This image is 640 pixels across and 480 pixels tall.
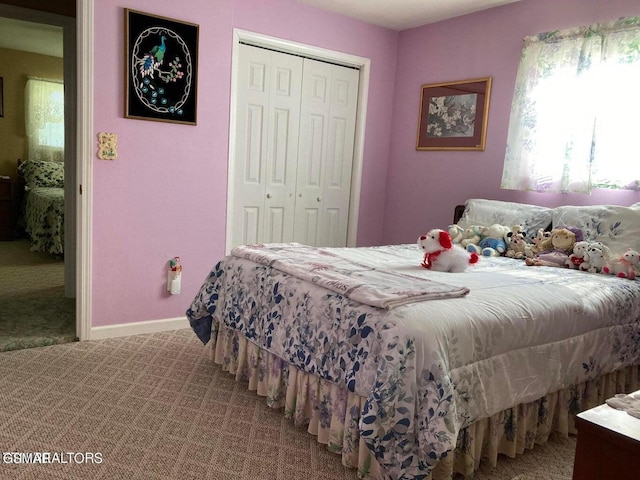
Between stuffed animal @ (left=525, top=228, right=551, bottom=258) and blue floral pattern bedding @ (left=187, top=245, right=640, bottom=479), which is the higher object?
stuffed animal @ (left=525, top=228, right=551, bottom=258)

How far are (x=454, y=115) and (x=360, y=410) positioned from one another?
2.88 metres

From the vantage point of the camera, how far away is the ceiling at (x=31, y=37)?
554 centimetres

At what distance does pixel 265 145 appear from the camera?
404 cm

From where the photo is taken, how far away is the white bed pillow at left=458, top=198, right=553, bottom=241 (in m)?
3.29

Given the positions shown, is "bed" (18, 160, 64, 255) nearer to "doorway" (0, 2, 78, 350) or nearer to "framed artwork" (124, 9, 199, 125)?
"doorway" (0, 2, 78, 350)

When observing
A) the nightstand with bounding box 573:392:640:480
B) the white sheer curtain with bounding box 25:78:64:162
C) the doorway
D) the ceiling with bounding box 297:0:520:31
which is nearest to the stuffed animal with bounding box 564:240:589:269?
the nightstand with bounding box 573:392:640:480

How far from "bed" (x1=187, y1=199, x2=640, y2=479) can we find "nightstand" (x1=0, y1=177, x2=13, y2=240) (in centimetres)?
493

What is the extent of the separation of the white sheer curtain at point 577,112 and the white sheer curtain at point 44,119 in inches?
245

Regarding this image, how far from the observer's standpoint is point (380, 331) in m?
1.83

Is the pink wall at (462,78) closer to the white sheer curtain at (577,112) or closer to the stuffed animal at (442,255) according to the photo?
the white sheer curtain at (577,112)

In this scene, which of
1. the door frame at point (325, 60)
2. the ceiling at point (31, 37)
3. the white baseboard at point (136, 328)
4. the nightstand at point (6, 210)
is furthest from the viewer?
the nightstand at point (6, 210)

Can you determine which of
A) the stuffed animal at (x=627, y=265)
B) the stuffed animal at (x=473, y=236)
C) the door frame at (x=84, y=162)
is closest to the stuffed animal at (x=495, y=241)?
the stuffed animal at (x=473, y=236)

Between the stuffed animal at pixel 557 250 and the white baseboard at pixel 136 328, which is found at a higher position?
the stuffed animal at pixel 557 250

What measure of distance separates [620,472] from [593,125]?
262 centimetres
